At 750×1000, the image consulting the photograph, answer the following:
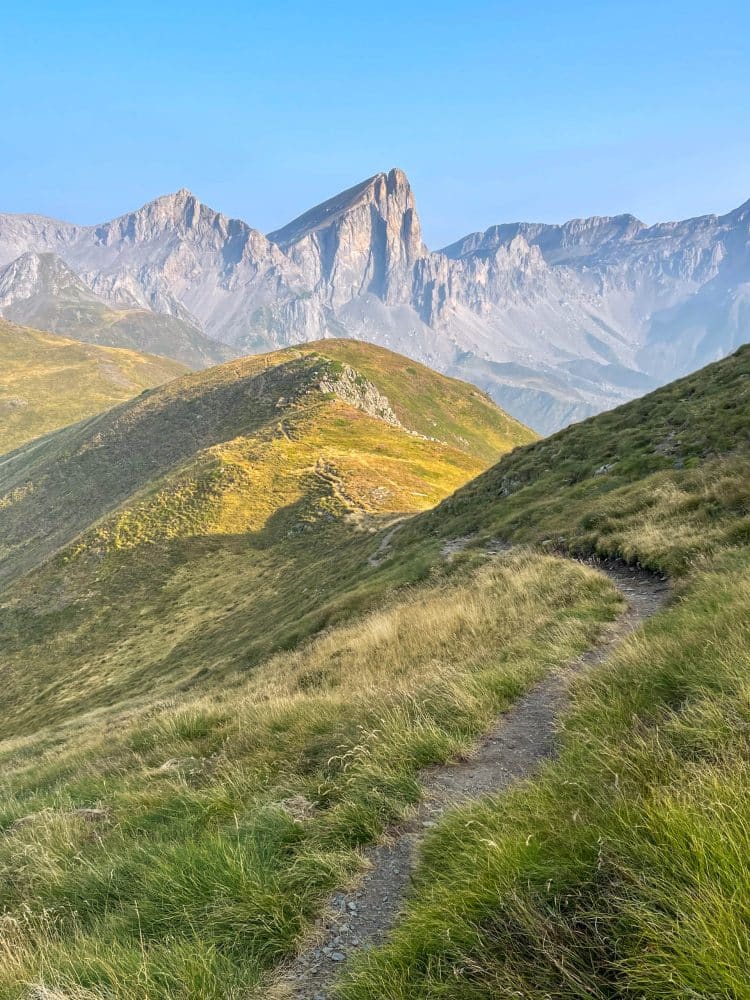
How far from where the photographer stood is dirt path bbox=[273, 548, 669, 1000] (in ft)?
11.6

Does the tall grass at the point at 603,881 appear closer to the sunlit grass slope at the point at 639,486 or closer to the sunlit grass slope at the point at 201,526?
the sunlit grass slope at the point at 639,486

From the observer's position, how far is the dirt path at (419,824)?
3.55 meters

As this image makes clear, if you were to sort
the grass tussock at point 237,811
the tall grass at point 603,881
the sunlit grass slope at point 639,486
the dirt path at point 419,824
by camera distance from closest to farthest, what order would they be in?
the tall grass at point 603,881
the dirt path at point 419,824
the grass tussock at point 237,811
the sunlit grass slope at point 639,486

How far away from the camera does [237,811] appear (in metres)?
5.66

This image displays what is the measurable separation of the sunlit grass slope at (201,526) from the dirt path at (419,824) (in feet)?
55.5

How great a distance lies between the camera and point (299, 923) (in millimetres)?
3859

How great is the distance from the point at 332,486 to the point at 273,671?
1939 inches

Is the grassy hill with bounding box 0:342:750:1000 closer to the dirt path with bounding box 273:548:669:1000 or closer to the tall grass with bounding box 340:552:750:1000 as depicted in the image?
the tall grass with bounding box 340:552:750:1000

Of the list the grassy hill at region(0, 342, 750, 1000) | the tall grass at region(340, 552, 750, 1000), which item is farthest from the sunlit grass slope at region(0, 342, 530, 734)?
the tall grass at region(340, 552, 750, 1000)

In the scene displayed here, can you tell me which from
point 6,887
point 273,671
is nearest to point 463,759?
point 6,887

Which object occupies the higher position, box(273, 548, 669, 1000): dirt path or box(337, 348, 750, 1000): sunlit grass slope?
box(337, 348, 750, 1000): sunlit grass slope

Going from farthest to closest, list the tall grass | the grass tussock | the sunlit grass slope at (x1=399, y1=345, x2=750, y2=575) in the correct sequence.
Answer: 1. the sunlit grass slope at (x1=399, y1=345, x2=750, y2=575)
2. the grass tussock
3. the tall grass

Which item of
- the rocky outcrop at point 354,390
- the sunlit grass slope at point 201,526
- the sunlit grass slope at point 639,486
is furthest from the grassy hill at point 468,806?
the rocky outcrop at point 354,390

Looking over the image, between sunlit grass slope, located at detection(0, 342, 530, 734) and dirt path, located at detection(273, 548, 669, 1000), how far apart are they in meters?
16.9
